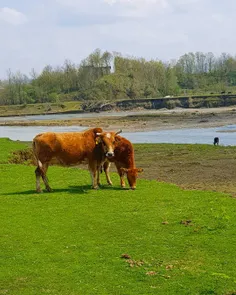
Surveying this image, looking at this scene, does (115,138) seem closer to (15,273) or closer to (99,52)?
(15,273)

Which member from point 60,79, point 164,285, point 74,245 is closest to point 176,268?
point 164,285

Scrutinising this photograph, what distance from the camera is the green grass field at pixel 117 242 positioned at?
7266 millimetres

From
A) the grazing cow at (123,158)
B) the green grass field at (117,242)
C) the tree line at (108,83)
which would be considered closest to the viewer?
the green grass field at (117,242)

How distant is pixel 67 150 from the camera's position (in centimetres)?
1448

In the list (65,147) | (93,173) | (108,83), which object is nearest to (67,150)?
(65,147)

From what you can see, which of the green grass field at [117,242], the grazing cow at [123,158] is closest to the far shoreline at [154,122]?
the grazing cow at [123,158]

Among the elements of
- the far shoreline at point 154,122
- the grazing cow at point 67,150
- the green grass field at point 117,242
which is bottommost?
the far shoreline at point 154,122

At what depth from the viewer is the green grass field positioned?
23.8 feet

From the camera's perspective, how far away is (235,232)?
31.2ft

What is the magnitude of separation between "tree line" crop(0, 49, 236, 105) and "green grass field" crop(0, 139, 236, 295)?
131249mm

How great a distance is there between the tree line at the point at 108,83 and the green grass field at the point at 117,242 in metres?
131

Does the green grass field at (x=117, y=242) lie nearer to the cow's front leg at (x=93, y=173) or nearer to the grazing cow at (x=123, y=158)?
the cow's front leg at (x=93, y=173)

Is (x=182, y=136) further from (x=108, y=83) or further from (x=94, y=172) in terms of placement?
(x=108, y=83)

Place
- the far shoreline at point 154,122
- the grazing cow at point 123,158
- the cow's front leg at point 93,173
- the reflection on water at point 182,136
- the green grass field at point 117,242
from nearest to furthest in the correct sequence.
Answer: the green grass field at point 117,242
the cow's front leg at point 93,173
the grazing cow at point 123,158
the reflection on water at point 182,136
the far shoreline at point 154,122
